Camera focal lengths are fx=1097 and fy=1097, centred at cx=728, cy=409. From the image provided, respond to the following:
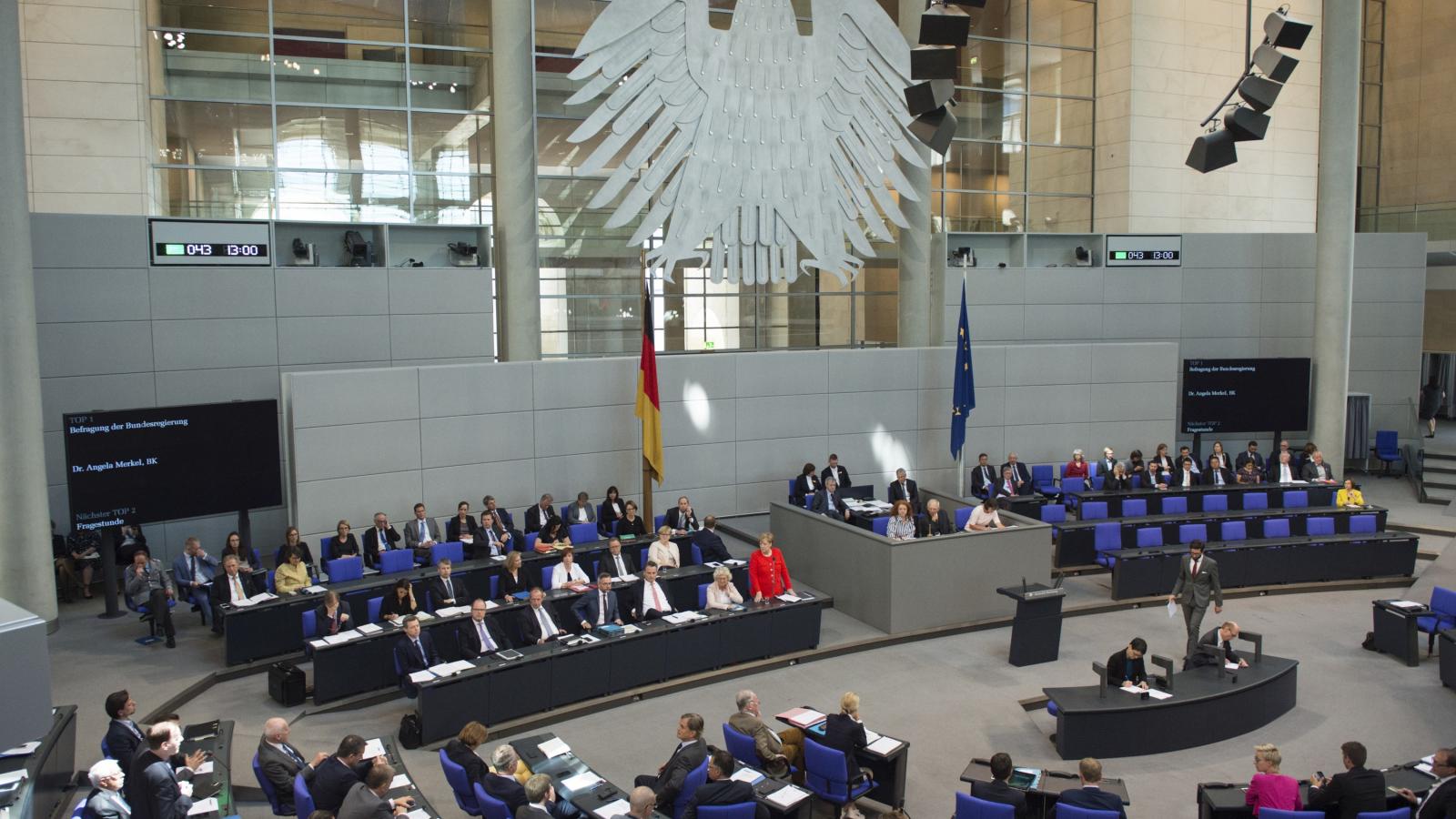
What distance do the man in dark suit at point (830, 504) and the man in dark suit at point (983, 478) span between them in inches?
111

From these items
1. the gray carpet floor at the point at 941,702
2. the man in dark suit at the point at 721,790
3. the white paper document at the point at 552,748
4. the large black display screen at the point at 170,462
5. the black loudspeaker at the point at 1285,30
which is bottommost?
the gray carpet floor at the point at 941,702

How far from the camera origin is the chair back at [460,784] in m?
7.03

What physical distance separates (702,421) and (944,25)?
6719 millimetres

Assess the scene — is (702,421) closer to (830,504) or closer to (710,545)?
(830,504)

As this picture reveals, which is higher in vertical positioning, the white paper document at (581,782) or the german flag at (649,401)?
the german flag at (649,401)

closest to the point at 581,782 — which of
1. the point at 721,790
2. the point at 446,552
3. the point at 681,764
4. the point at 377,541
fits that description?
the point at 681,764

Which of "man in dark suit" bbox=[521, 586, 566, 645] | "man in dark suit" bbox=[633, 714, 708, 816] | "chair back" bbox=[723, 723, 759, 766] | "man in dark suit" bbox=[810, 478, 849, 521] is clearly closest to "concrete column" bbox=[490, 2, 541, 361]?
"man in dark suit" bbox=[810, 478, 849, 521]

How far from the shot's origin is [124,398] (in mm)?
13453

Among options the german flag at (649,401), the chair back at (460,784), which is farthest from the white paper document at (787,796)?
the german flag at (649,401)

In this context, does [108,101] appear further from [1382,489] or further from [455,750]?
[1382,489]

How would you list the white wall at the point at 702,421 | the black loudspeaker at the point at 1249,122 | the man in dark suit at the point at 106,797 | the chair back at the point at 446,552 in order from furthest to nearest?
1. the white wall at the point at 702,421
2. the black loudspeaker at the point at 1249,122
3. the chair back at the point at 446,552
4. the man in dark suit at the point at 106,797

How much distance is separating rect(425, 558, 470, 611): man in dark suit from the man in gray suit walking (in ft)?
23.1

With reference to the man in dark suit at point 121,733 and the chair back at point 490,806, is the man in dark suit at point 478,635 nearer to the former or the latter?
the man in dark suit at point 121,733

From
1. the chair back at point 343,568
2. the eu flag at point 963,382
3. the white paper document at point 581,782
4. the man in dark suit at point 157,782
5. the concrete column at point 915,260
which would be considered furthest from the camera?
the concrete column at point 915,260
